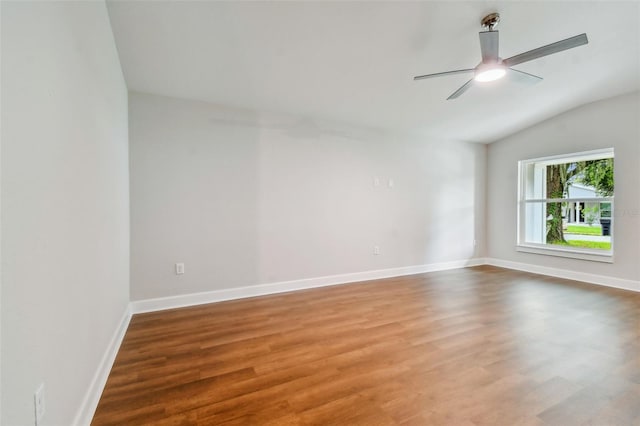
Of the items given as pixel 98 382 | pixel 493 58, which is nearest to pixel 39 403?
pixel 98 382

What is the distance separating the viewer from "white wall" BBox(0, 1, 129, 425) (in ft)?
2.56

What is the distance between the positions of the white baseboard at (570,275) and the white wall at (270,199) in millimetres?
1066

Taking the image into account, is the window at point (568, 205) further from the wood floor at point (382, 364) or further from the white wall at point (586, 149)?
the wood floor at point (382, 364)

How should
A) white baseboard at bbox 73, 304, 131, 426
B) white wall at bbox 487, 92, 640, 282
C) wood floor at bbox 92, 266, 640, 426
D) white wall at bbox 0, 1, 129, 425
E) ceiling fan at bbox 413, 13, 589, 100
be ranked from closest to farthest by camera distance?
white wall at bbox 0, 1, 129, 425, white baseboard at bbox 73, 304, 131, 426, wood floor at bbox 92, 266, 640, 426, ceiling fan at bbox 413, 13, 589, 100, white wall at bbox 487, 92, 640, 282

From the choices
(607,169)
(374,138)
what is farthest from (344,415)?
(607,169)

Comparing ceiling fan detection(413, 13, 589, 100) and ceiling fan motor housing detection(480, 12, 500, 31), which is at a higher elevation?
ceiling fan motor housing detection(480, 12, 500, 31)

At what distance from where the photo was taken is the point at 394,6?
208cm

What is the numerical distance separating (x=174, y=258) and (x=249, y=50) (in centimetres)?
228

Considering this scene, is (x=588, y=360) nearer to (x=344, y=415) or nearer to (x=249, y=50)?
(x=344, y=415)

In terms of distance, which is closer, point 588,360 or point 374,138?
point 588,360

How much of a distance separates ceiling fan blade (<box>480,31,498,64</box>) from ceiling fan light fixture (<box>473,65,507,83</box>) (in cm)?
6

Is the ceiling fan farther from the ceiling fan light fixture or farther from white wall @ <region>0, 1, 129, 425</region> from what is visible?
white wall @ <region>0, 1, 129, 425</region>

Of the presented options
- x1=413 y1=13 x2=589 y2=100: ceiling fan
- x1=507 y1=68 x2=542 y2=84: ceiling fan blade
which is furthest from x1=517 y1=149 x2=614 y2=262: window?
x1=413 y1=13 x2=589 y2=100: ceiling fan

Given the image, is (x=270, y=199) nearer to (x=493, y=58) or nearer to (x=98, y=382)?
(x=98, y=382)
